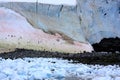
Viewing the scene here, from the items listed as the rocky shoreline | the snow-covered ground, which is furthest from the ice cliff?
the snow-covered ground

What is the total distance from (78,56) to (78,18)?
1321 mm

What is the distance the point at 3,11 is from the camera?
31.8ft

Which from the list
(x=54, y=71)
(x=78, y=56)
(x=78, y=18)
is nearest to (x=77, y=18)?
(x=78, y=18)

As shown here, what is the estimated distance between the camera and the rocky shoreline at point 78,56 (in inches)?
336

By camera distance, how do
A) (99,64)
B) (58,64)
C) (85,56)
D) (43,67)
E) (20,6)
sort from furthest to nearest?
(20,6)
(85,56)
(99,64)
(58,64)
(43,67)

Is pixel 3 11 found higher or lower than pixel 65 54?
higher

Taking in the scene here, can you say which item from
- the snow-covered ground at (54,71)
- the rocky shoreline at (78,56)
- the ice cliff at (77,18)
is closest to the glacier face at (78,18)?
the ice cliff at (77,18)

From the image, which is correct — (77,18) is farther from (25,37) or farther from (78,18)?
(25,37)

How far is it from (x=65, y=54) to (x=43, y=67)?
2640mm

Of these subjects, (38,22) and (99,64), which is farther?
(38,22)

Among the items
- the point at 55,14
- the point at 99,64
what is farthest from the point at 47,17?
the point at 99,64

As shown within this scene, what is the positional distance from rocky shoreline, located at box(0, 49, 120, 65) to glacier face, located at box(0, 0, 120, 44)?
26.2 inches

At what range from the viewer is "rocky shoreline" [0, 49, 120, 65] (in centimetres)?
855

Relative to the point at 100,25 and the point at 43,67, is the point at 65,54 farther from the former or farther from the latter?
the point at 43,67
